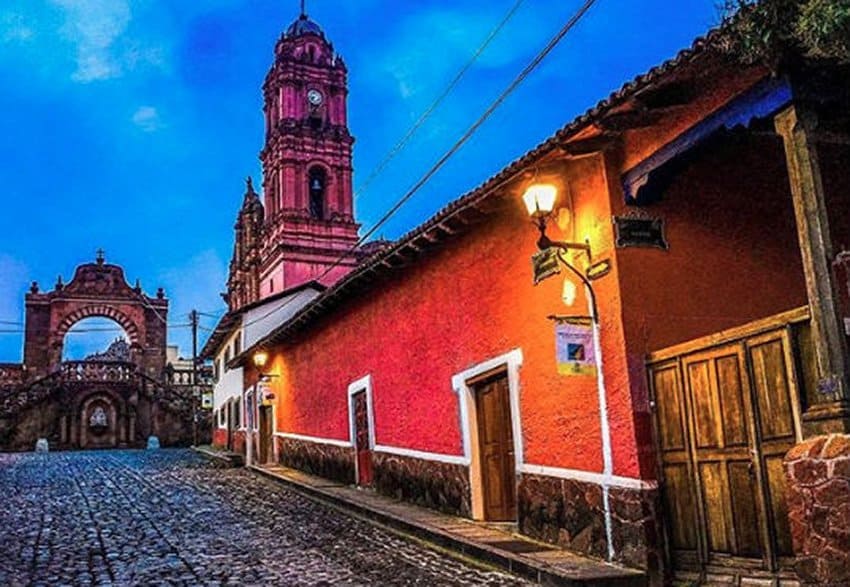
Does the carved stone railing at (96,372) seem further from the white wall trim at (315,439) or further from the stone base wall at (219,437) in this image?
the white wall trim at (315,439)

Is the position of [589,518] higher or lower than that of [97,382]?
lower

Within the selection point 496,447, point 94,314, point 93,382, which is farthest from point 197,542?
point 94,314

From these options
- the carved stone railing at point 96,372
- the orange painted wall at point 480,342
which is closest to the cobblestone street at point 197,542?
the orange painted wall at point 480,342

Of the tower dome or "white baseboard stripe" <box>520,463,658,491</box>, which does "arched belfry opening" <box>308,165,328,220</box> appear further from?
"white baseboard stripe" <box>520,463,658,491</box>

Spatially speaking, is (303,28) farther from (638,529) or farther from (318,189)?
→ (638,529)

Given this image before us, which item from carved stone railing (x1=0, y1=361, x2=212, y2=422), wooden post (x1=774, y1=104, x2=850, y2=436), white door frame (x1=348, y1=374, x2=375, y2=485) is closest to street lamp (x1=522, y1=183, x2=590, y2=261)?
wooden post (x1=774, y1=104, x2=850, y2=436)

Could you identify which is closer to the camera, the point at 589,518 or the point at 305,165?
the point at 589,518

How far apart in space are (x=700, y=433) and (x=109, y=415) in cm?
3669

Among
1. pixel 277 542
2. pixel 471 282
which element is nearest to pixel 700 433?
pixel 471 282

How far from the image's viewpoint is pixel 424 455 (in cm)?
1168

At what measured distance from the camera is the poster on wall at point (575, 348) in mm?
7426

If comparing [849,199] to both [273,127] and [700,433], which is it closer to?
[700,433]

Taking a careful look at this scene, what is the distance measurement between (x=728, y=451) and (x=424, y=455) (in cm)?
595

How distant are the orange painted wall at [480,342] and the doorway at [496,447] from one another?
412 millimetres
